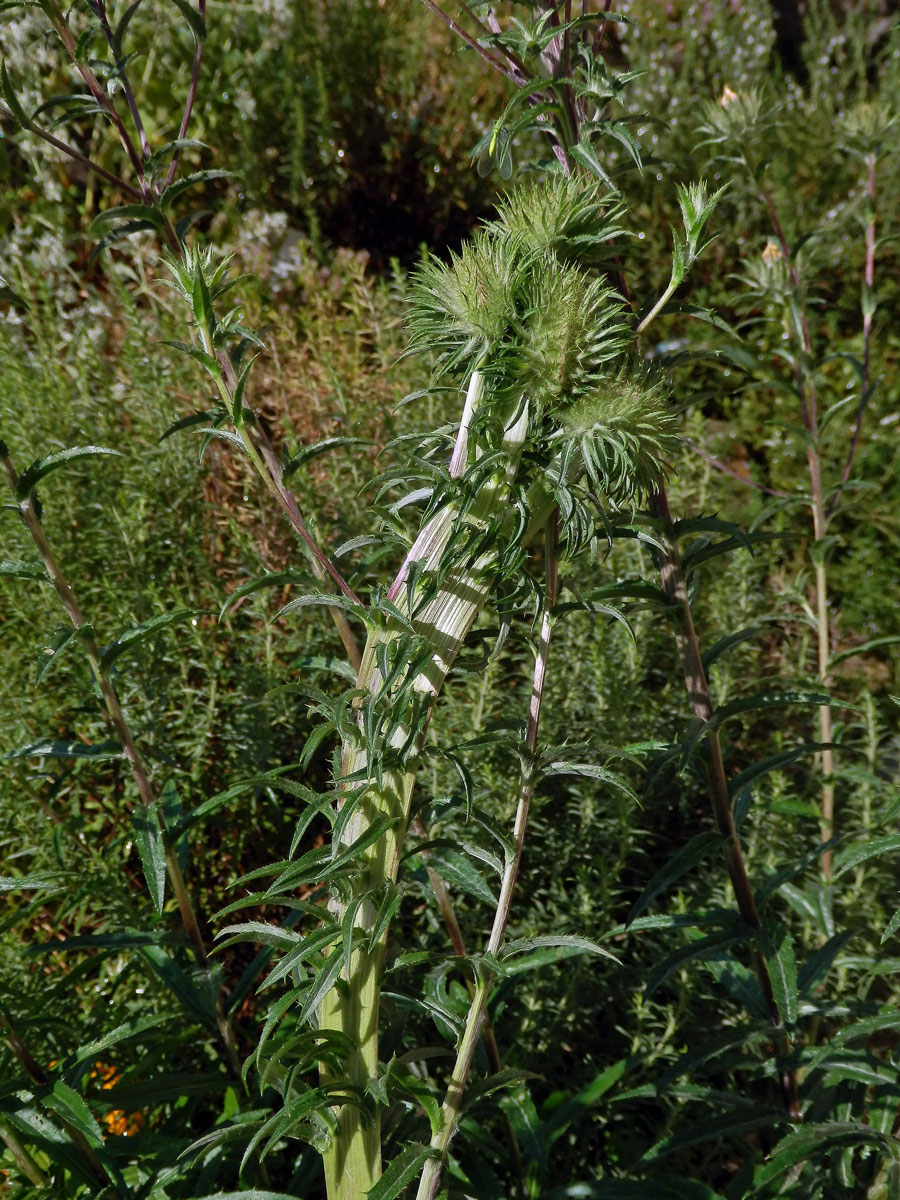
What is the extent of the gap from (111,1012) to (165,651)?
35.5 inches

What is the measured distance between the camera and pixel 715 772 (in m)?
1.46

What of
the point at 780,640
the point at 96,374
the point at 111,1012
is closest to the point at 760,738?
the point at 780,640

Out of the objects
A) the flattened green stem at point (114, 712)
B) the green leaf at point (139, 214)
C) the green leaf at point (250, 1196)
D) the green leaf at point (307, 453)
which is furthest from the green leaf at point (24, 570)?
the green leaf at point (250, 1196)

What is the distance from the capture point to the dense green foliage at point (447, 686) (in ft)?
4.56

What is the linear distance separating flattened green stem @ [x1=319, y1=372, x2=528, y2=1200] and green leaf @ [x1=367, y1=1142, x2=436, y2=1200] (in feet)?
0.24

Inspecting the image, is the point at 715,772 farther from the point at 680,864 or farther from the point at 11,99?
the point at 11,99

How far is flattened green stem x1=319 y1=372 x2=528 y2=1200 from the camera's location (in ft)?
3.76

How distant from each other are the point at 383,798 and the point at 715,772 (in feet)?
1.82

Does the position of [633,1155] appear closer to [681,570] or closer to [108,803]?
[681,570]

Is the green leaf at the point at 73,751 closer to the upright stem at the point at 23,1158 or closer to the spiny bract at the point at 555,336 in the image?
the upright stem at the point at 23,1158

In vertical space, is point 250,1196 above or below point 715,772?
below

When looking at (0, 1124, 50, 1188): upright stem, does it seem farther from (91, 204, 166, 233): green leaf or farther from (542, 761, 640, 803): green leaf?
(91, 204, 166, 233): green leaf

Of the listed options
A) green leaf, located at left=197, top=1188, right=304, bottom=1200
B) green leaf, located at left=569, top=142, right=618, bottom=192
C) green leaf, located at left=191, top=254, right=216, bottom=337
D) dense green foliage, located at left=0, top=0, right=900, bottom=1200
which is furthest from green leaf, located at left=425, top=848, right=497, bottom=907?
green leaf, located at left=569, top=142, right=618, bottom=192

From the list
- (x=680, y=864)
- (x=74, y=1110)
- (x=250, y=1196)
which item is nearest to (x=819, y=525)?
(x=680, y=864)
